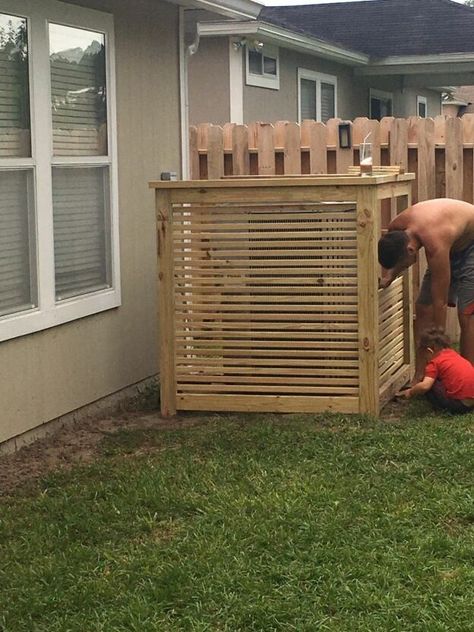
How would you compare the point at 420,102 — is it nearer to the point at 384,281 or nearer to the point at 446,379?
the point at 384,281

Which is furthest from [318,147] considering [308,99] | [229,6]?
[308,99]

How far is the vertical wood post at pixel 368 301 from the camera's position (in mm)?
7285

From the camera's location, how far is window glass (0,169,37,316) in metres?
6.65

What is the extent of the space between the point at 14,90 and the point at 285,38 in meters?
10.2

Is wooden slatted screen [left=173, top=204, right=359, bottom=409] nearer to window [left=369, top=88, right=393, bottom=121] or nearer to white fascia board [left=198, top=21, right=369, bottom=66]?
white fascia board [left=198, top=21, right=369, bottom=66]

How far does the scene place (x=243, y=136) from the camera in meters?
10.1

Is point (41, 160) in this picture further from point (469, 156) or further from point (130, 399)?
point (469, 156)

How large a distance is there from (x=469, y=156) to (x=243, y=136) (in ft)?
6.52

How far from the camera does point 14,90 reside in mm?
6719

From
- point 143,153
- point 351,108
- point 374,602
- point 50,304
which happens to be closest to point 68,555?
point 374,602

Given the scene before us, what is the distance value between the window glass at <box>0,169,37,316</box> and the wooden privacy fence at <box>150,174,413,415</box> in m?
0.97

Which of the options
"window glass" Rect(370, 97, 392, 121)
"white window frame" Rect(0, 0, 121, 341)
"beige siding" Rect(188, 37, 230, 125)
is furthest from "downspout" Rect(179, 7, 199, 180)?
"window glass" Rect(370, 97, 392, 121)

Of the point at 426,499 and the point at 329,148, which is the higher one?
the point at 329,148

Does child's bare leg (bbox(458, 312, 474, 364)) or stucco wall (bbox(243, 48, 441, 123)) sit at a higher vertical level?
stucco wall (bbox(243, 48, 441, 123))
